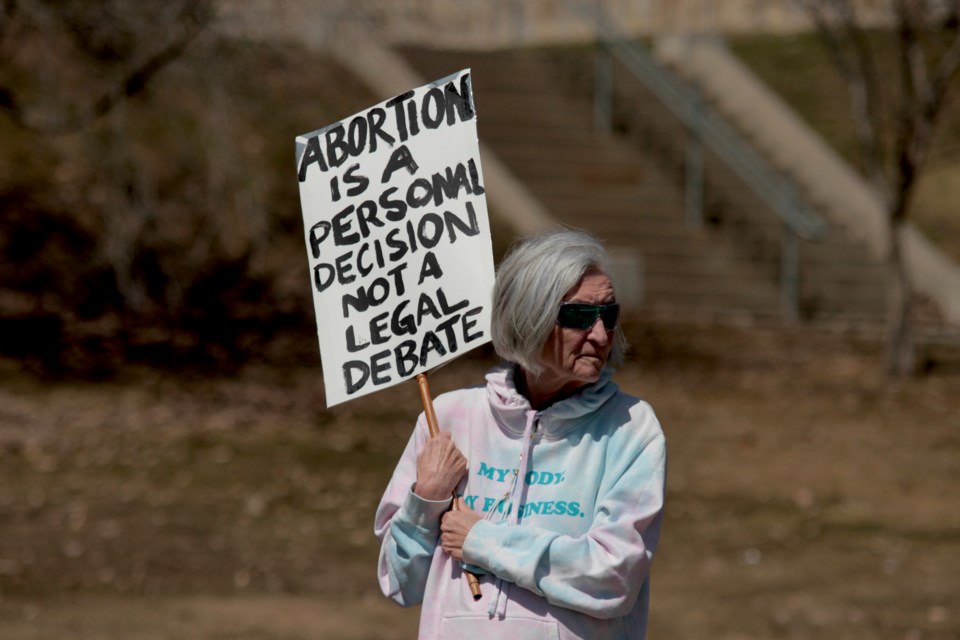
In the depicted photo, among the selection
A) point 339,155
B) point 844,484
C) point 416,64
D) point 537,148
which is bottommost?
point 844,484

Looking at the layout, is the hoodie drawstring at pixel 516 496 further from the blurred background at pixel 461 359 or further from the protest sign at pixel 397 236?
the blurred background at pixel 461 359

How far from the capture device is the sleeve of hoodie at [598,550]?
9.80 feet

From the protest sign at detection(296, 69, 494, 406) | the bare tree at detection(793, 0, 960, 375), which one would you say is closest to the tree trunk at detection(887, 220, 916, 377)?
the bare tree at detection(793, 0, 960, 375)

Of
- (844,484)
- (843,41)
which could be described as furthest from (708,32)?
(844,484)

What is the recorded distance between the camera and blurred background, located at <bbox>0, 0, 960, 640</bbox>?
8164mm

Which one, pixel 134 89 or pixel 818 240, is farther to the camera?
pixel 818 240

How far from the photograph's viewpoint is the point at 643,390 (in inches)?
484

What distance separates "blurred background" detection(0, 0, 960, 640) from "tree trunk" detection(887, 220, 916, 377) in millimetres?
28

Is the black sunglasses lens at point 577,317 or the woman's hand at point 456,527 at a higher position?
the black sunglasses lens at point 577,317

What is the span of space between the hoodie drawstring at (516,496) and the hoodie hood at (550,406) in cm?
2

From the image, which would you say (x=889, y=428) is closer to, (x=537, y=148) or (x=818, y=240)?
(x=818, y=240)

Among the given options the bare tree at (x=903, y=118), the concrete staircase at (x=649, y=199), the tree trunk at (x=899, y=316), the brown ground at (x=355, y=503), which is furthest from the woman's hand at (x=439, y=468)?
the concrete staircase at (x=649, y=199)

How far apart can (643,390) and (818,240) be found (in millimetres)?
4623

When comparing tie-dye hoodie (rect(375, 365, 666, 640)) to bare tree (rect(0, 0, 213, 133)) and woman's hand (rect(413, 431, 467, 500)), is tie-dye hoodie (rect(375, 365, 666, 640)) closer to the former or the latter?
woman's hand (rect(413, 431, 467, 500))
